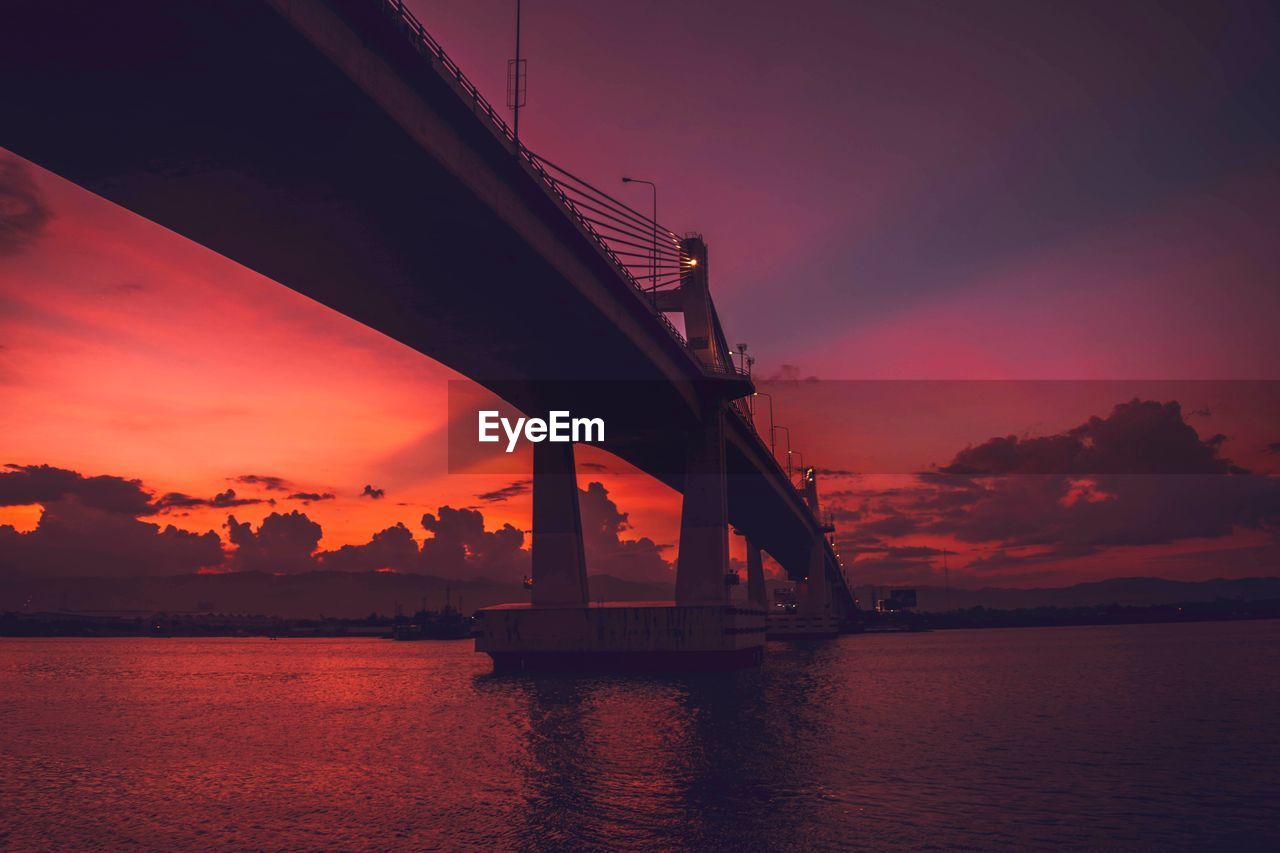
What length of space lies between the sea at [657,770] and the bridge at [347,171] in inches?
640

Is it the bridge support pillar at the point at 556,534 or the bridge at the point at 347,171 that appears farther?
the bridge support pillar at the point at 556,534

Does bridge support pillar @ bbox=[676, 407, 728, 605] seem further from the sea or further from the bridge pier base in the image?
the bridge pier base

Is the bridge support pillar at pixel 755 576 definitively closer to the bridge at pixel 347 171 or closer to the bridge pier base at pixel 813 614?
the bridge pier base at pixel 813 614

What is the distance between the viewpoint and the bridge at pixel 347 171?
20.9m

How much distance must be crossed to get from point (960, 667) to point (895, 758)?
63.7 meters

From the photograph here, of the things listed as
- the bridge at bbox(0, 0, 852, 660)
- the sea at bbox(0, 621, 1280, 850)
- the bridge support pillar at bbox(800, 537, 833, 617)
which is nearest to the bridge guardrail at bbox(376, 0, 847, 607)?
the bridge at bbox(0, 0, 852, 660)

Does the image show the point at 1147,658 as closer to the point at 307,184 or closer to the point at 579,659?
the point at 579,659

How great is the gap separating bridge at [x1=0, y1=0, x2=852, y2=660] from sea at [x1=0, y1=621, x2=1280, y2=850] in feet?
53.3

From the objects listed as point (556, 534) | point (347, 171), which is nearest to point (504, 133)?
point (347, 171)

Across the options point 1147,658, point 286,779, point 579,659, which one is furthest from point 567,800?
point 1147,658

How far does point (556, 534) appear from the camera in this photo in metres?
62.2

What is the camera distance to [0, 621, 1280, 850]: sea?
19.3 metres

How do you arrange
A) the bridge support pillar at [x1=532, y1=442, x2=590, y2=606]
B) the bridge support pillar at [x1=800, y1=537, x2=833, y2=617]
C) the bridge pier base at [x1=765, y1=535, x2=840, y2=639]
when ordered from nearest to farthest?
the bridge support pillar at [x1=532, y1=442, x2=590, y2=606] < the bridge support pillar at [x1=800, y1=537, x2=833, y2=617] < the bridge pier base at [x1=765, y1=535, x2=840, y2=639]

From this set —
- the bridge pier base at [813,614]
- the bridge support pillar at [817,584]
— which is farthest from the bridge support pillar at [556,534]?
the bridge support pillar at [817,584]
